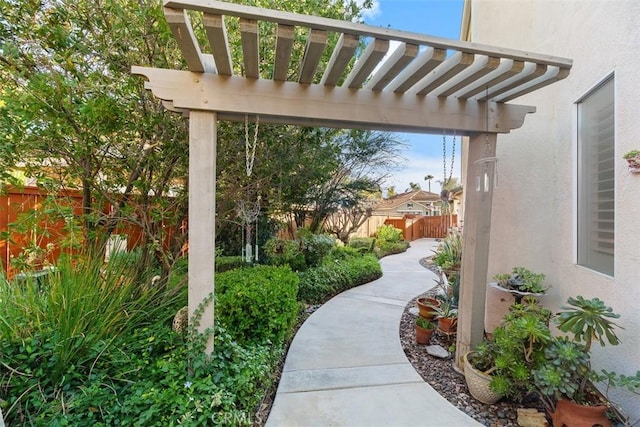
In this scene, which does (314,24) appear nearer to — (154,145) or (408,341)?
(154,145)

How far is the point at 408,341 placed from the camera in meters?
3.90

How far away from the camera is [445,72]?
2271 mm

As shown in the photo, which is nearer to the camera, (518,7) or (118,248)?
(118,248)

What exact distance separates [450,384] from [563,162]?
2.57 meters

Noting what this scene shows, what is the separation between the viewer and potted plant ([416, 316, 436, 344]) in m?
3.77

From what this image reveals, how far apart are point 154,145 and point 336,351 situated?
3095 millimetres

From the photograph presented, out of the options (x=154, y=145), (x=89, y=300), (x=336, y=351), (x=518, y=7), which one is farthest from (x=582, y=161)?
(x=89, y=300)

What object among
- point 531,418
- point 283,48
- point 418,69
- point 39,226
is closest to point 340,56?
point 283,48

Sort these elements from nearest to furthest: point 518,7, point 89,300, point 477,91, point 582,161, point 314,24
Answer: point 314,24 < point 89,300 < point 477,91 < point 582,161 < point 518,7

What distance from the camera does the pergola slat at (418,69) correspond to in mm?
2090

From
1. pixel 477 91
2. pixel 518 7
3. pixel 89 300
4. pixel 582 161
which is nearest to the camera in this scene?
pixel 89 300

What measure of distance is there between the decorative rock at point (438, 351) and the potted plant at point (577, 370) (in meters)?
1.25

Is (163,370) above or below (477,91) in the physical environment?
A: below

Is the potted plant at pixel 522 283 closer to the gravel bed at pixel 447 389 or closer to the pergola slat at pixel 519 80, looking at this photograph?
the gravel bed at pixel 447 389
